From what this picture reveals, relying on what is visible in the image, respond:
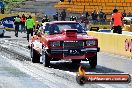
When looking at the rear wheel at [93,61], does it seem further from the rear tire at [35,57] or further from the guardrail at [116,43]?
the guardrail at [116,43]

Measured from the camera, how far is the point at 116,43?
22.4 meters

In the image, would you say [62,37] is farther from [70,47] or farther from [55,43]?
[70,47]

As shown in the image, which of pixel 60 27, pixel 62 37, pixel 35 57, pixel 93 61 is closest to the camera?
pixel 62 37

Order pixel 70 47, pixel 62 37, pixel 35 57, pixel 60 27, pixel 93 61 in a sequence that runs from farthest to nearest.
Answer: pixel 35 57, pixel 60 27, pixel 93 61, pixel 62 37, pixel 70 47

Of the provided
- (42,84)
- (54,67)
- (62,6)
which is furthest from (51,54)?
(62,6)

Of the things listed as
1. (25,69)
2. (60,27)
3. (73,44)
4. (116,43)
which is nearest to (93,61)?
(73,44)

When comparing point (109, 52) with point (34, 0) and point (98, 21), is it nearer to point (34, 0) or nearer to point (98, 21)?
point (98, 21)

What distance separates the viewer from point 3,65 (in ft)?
55.1

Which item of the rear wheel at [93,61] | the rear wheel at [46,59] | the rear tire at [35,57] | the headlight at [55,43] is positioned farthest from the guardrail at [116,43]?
the headlight at [55,43]

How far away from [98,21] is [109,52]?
27.9 meters

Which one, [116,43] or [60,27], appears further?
[116,43]

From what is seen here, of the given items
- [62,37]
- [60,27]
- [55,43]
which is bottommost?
[55,43]

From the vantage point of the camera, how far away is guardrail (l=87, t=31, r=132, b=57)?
20.8m

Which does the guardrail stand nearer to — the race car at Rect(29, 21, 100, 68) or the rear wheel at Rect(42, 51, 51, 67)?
the race car at Rect(29, 21, 100, 68)
